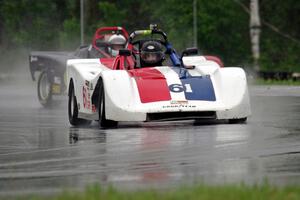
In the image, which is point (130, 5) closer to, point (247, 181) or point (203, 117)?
point (203, 117)

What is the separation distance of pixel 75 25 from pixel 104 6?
4.43 metres

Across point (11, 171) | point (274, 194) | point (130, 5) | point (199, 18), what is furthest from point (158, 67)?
point (130, 5)

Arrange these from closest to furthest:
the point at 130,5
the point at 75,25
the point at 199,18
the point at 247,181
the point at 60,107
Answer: the point at 247,181 < the point at 60,107 < the point at 199,18 < the point at 75,25 < the point at 130,5

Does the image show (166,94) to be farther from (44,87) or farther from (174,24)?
(174,24)

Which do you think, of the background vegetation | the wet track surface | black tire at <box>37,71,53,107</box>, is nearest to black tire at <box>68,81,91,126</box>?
the wet track surface

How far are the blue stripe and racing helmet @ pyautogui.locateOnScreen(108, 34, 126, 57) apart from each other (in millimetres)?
8686

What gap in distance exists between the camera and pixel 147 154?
12.9m

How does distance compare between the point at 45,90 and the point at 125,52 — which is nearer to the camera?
the point at 125,52

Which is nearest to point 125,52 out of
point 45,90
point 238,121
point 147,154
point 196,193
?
point 238,121

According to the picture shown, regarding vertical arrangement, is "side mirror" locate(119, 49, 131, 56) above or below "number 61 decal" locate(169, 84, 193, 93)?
above

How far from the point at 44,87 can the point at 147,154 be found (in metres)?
15.1

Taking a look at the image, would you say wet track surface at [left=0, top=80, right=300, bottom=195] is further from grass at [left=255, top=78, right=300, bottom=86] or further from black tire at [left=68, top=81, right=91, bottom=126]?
grass at [left=255, top=78, right=300, bottom=86]

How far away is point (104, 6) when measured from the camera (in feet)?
221

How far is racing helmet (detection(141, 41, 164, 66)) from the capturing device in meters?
18.7
